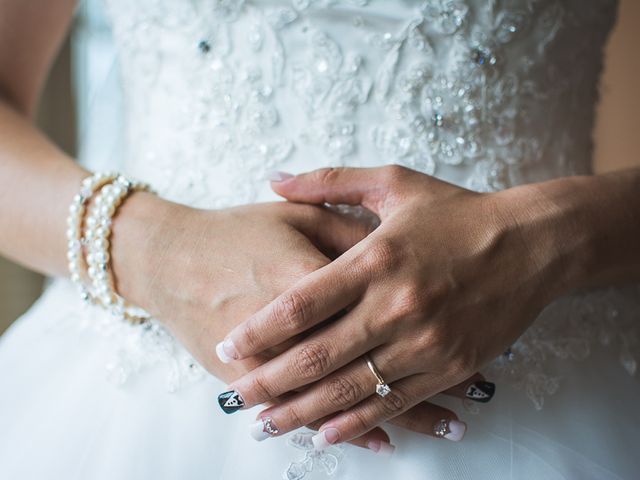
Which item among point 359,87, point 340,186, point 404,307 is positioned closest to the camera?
point 404,307

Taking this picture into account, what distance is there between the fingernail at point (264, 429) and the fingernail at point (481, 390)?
202 mm

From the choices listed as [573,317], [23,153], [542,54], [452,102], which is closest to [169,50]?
[23,153]

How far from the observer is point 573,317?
30.0 inches

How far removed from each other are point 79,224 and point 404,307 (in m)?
0.38

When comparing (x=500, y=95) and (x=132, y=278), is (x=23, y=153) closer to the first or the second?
(x=132, y=278)

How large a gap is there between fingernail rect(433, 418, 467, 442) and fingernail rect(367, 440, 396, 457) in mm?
47

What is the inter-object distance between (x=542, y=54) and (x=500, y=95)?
8 centimetres

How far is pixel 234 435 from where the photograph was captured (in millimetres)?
667

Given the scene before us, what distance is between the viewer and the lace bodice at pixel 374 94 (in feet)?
2.48

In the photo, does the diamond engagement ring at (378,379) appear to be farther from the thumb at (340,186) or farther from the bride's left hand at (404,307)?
the thumb at (340,186)

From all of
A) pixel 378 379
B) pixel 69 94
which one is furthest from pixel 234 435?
pixel 69 94

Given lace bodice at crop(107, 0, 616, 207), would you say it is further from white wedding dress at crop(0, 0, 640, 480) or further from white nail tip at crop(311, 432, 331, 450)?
white nail tip at crop(311, 432, 331, 450)

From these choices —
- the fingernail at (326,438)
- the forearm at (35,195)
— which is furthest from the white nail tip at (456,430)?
the forearm at (35,195)

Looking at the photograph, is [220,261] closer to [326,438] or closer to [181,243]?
[181,243]
